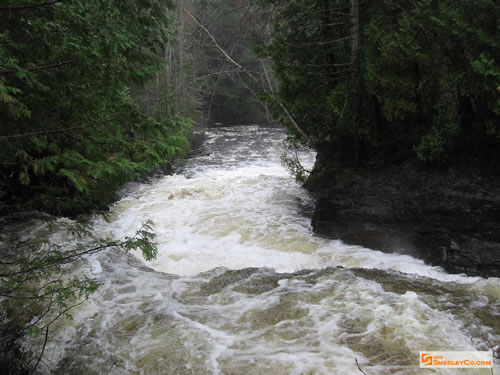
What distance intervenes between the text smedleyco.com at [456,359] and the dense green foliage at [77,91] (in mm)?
3268

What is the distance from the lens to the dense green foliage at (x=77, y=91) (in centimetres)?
342

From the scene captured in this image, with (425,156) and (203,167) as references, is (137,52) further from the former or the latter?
(203,167)

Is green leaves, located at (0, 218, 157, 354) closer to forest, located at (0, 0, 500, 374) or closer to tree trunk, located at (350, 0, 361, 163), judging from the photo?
forest, located at (0, 0, 500, 374)

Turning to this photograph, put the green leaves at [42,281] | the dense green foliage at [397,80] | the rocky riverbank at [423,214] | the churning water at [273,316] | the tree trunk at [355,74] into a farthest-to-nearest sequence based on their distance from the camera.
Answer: the tree trunk at [355,74]
the dense green foliage at [397,80]
the rocky riverbank at [423,214]
the churning water at [273,316]
the green leaves at [42,281]

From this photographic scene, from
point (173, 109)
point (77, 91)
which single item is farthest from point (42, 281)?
point (173, 109)

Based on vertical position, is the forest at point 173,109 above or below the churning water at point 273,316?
above

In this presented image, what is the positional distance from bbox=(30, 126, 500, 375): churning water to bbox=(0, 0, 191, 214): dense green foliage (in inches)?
63.0

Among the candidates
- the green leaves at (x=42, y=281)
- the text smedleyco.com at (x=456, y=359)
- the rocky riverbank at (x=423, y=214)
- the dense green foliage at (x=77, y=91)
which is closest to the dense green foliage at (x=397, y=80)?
the rocky riverbank at (x=423, y=214)

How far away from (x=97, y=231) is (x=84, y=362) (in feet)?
18.0

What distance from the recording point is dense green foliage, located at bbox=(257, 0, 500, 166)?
19.2 ft

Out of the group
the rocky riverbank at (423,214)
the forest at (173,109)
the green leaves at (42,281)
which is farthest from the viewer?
the rocky riverbank at (423,214)

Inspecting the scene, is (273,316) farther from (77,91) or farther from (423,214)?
(423,214)

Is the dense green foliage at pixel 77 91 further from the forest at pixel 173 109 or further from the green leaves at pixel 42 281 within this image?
the green leaves at pixel 42 281

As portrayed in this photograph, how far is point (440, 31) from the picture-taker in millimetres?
6328
